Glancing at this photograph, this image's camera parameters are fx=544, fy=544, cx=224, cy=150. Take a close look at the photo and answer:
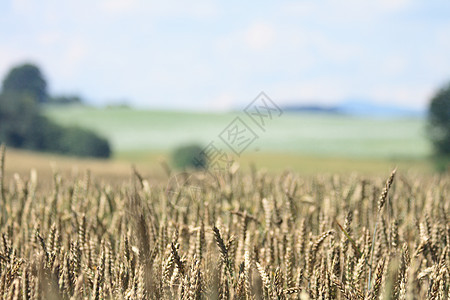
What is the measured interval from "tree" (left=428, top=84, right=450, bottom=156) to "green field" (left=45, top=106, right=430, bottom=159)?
46.6 feet

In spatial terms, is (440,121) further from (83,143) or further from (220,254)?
(83,143)

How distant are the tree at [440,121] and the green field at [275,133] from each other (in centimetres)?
1421

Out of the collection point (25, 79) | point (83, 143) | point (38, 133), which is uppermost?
point (25, 79)

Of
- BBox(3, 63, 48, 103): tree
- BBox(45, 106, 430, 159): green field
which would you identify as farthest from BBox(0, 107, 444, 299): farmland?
BBox(3, 63, 48, 103): tree

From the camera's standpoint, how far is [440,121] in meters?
27.3

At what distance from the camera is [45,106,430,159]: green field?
47156 mm

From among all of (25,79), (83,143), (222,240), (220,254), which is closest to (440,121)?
(220,254)

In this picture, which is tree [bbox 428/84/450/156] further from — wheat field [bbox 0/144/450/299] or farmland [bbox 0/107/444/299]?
wheat field [bbox 0/144/450/299]

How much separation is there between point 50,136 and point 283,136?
23.1 metres

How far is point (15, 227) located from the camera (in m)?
2.82

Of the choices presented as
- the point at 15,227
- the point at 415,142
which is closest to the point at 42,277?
the point at 15,227

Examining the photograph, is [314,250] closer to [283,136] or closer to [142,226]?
[142,226]

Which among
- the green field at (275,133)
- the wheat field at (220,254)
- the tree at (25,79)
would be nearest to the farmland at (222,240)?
the wheat field at (220,254)

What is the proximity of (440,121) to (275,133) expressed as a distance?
28.2 m
